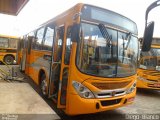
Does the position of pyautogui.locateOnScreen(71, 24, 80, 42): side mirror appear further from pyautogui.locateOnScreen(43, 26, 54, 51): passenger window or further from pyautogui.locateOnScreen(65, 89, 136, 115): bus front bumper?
pyautogui.locateOnScreen(43, 26, 54, 51): passenger window

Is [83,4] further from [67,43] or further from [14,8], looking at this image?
[14,8]

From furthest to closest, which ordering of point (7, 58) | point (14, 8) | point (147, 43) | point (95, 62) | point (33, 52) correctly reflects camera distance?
point (7, 58) < point (33, 52) < point (14, 8) < point (95, 62) < point (147, 43)

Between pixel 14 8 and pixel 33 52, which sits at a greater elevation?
pixel 14 8

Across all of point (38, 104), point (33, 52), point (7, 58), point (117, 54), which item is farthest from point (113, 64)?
point (7, 58)

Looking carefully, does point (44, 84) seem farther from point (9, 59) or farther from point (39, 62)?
point (9, 59)

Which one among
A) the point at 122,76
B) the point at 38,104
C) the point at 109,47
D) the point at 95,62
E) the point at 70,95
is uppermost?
the point at 109,47

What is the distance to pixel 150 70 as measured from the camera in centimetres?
901

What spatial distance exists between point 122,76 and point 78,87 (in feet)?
4.32

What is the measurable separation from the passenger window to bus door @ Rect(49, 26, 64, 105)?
48 cm

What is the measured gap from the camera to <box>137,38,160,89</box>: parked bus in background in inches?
350

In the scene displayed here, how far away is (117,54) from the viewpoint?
5176 millimetres

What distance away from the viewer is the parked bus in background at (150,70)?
8891 millimetres

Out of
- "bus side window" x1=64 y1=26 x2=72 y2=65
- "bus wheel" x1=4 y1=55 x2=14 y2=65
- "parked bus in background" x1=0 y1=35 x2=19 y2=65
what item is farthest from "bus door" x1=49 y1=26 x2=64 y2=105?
"bus wheel" x1=4 y1=55 x2=14 y2=65

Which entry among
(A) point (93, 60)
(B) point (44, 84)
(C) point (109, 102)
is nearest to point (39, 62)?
(B) point (44, 84)
